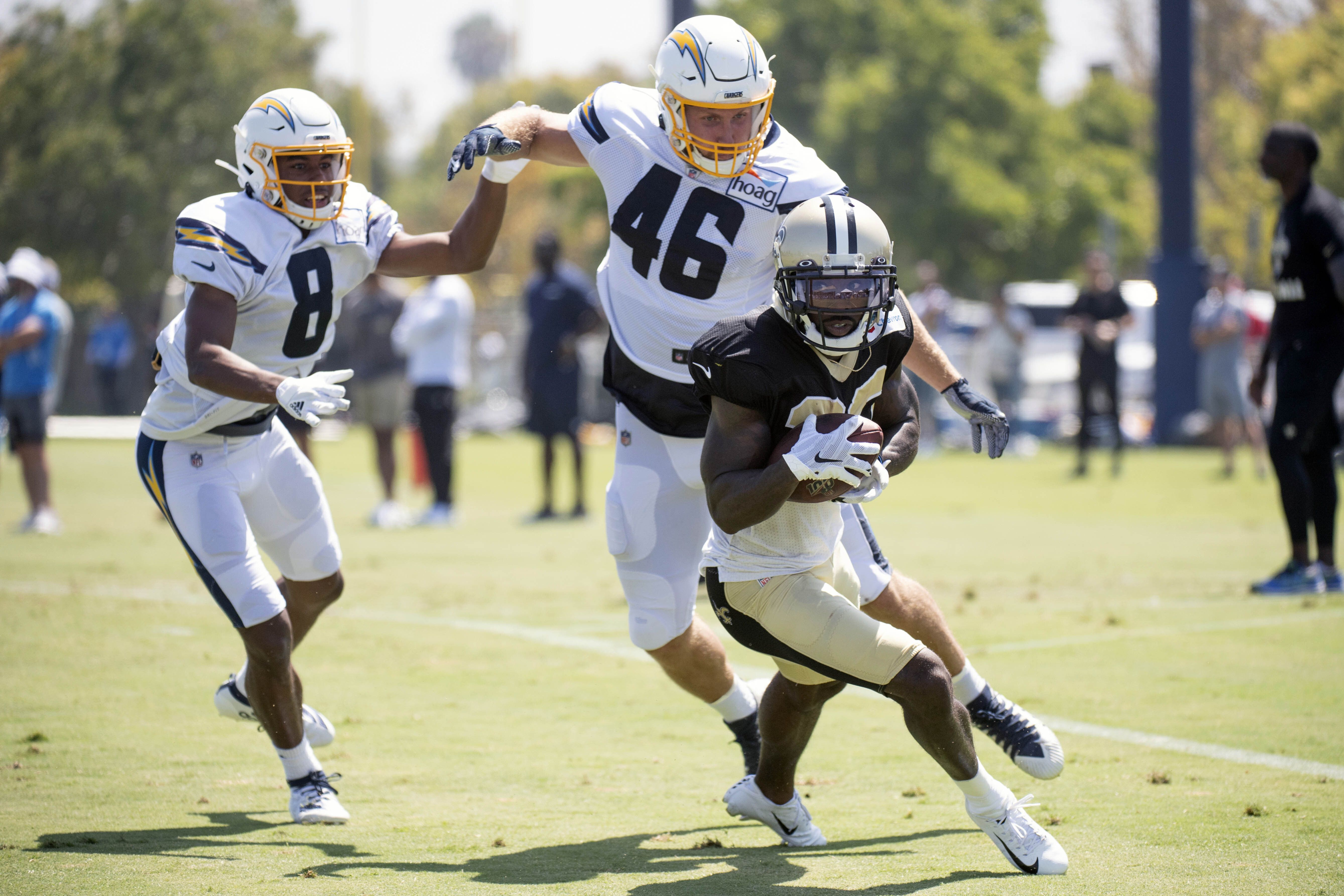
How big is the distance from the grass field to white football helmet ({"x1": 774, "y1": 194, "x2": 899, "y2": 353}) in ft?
4.58

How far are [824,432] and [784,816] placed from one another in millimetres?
1224

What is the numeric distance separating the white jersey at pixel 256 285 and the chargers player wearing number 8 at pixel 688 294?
60 centimetres

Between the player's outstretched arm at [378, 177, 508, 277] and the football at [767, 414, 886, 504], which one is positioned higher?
the player's outstretched arm at [378, 177, 508, 277]

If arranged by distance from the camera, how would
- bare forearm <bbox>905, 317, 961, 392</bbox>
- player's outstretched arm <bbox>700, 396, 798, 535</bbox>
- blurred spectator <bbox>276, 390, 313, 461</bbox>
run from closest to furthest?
player's outstretched arm <bbox>700, 396, 798, 535</bbox>, bare forearm <bbox>905, 317, 961, 392</bbox>, blurred spectator <bbox>276, 390, 313, 461</bbox>

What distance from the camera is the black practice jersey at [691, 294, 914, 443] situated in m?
3.83

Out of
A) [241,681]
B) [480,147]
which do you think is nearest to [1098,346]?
[480,147]

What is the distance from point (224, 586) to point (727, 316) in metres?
1.77

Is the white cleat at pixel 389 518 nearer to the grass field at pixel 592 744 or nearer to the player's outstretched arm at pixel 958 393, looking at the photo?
the grass field at pixel 592 744

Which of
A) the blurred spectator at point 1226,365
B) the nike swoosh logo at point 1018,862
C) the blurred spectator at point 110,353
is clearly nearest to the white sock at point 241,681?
the nike swoosh logo at point 1018,862

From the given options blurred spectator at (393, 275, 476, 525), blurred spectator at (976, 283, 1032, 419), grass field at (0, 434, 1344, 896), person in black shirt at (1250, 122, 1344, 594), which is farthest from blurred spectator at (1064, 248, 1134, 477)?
person in black shirt at (1250, 122, 1344, 594)

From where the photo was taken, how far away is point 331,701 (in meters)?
6.10

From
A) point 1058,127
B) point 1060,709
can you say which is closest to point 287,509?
point 1060,709

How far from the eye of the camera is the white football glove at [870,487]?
3.78 metres

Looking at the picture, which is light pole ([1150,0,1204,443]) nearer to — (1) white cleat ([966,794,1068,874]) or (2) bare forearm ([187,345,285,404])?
(1) white cleat ([966,794,1068,874])
